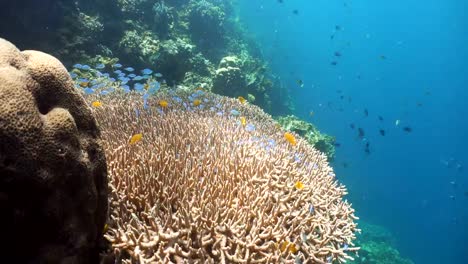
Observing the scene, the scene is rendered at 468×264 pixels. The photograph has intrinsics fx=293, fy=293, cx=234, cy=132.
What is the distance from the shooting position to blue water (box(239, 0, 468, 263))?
47.0 m

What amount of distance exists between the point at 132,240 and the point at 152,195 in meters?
0.58

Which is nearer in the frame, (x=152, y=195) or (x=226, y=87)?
(x=152, y=195)

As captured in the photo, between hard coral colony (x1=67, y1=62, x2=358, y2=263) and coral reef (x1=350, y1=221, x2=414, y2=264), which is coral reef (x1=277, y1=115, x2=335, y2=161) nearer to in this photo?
coral reef (x1=350, y1=221, x2=414, y2=264)

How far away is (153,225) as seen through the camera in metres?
2.80

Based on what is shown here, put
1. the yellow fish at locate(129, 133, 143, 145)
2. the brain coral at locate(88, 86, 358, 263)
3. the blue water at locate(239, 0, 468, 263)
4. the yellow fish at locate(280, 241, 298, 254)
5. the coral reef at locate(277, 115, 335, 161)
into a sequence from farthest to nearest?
the blue water at locate(239, 0, 468, 263) < the coral reef at locate(277, 115, 335, 161) < the yellow fish at locate(129, 133, 143, 145) < the yellow fish at locate(280, 241, 298, 254) < the brain coral at locate(88, 86, 358, 263)

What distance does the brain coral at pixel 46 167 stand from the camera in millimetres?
1928

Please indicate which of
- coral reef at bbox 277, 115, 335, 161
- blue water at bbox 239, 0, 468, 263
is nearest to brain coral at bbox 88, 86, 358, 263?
coral reef at bbox 277, 115, 335, 161

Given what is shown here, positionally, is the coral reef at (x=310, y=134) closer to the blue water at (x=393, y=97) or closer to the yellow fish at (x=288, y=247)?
the yellow fish at (x=288, y=247)

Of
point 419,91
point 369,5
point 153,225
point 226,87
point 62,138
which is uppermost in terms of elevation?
point 369,5

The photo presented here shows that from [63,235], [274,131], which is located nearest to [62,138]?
[63,235]

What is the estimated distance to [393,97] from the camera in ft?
343

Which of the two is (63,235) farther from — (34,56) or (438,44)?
(438,44)

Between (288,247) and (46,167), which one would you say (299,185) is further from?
(46,167)

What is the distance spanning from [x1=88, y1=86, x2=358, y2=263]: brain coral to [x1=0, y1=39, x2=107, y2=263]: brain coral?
489mm
